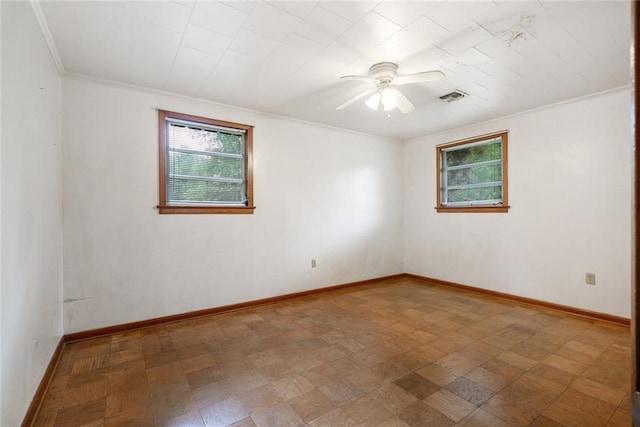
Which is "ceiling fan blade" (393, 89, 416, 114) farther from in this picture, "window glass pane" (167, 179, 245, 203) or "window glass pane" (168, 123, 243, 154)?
"window glass pane" (167, 179, 245, 203)

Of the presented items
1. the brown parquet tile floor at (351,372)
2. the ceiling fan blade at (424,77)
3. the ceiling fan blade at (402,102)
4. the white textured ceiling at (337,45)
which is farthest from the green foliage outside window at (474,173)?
the ceiling fan blade at (424,77)

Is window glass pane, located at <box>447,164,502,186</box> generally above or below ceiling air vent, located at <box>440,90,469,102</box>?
below

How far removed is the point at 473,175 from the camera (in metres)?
4.49

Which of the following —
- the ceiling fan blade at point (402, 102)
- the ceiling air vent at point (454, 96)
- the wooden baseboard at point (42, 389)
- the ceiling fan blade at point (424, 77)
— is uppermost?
the ceiling air vent at point (454, 96)

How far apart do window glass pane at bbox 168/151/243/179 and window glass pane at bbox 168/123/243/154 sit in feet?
0.32

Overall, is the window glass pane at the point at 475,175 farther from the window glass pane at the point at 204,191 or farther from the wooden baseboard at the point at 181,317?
the window glass pane at the point at 204,191

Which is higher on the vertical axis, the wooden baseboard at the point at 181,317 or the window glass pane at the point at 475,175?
the window glass pane at the point at 475,175

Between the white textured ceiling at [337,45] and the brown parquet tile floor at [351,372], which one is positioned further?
the white textured ceiling at [337,45]

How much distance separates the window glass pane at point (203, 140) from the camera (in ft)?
10.8

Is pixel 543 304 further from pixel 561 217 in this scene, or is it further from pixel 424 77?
pixel 424 77

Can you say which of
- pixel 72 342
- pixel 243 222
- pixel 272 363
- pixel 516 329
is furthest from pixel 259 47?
pixel 516 329

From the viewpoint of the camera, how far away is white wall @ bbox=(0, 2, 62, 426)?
1490 millimetres

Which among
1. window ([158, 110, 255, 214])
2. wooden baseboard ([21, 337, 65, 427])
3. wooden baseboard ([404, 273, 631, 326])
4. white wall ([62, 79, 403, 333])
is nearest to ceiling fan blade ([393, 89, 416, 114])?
white wall ([62, 79, 403, 333])

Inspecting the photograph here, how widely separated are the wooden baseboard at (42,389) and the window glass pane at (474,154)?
5.19 meters
